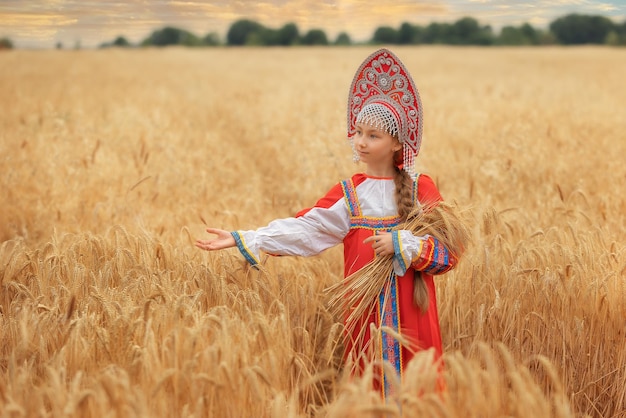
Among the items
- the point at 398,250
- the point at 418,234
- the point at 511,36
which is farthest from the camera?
the point at 511,36

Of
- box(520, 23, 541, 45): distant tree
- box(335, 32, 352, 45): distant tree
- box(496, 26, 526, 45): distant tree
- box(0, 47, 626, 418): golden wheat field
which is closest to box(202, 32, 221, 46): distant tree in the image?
box(335, 32, 352, 45): distant tree

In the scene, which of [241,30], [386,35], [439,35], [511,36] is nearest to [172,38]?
[241,30]

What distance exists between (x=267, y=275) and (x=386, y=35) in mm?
59666

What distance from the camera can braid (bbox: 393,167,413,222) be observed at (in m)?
2.99

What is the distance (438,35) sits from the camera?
60.2m

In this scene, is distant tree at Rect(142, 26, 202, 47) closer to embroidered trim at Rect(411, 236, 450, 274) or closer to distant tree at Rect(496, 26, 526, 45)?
distant tree at Rect(496, 26, 526, 45)

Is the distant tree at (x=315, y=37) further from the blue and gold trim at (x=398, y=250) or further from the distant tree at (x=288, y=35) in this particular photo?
the blue and gold trim at (x=398, y=250)

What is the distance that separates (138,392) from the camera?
6.65 ft

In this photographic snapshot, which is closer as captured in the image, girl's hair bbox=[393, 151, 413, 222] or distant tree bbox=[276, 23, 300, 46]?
girl's hair bbox=[393, 151, 413, 222]

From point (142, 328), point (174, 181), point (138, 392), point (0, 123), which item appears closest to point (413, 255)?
point (142, 328)

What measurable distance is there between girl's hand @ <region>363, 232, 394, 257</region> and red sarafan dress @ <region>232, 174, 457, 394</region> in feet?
0.13

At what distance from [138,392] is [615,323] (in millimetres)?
2281

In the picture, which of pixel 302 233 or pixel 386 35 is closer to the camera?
pixel 302 233

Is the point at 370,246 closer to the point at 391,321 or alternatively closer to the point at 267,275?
the point at 391,321
